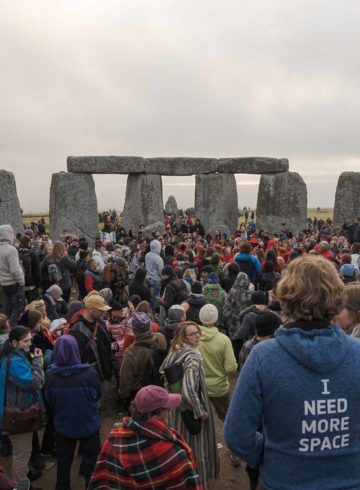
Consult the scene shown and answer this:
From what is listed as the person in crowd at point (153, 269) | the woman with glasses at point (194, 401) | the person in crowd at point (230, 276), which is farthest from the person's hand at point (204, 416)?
the person in crowd at point (153, 269)

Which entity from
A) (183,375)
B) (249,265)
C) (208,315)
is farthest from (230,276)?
(183,375)

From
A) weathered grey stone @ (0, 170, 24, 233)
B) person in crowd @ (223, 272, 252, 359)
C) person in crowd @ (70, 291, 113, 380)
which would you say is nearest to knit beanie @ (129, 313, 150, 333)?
person in crowd @ (70, 291, 113, 380)

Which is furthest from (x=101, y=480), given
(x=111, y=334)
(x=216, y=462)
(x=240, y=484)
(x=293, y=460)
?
(x=111, y=334)

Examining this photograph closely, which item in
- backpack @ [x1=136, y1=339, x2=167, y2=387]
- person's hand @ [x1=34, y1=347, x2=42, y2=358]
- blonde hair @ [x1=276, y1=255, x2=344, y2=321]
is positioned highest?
blonde hair @ [x1=276, y1=255, x2=344, y2=321]

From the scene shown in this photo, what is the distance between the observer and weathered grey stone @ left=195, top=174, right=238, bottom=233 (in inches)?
843

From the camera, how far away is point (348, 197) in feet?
69.5

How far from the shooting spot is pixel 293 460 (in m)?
1.89

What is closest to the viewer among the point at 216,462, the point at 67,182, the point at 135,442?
the point at 135,442

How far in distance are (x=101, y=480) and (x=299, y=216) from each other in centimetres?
1948

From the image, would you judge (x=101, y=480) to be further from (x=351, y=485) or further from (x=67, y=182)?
(x=67, y=182)

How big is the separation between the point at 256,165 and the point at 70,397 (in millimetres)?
18295

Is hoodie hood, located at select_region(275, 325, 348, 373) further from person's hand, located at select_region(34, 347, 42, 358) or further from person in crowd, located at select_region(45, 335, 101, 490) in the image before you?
person's hand, located at select_region(34, 347, 42, 358)

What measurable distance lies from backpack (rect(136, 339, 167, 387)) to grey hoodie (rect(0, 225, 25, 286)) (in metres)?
3.59

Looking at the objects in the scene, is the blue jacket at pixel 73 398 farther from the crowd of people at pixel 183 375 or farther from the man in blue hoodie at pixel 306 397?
the man in blue hoodie at pixel 306 397
